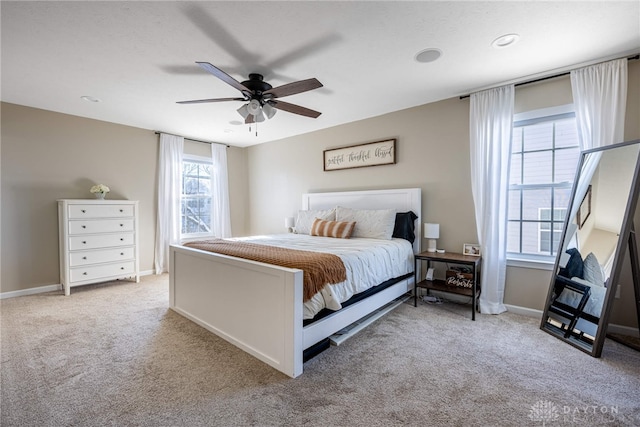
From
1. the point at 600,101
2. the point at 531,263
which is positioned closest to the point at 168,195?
the point at 531,263

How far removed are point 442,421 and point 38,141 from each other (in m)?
5.33

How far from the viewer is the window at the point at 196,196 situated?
5258 millimetres

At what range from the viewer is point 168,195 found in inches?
190

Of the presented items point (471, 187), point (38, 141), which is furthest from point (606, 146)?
point (38, 141)

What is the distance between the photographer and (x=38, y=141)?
3660 millimetres

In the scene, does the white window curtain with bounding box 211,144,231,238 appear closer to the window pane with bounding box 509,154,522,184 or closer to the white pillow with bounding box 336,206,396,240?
the white pillow with bounding box 336,206,396,240

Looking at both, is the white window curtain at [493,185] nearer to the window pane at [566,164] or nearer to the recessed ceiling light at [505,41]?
the window pane at [566,164]

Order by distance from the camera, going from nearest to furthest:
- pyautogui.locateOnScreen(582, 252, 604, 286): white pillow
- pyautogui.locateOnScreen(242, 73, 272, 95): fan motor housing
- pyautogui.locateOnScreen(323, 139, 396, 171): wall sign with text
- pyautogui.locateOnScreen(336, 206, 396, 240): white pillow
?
pyautogui.locateOnScreen(582, 252, 604, 286): white pillow → pyautogui.locateOnScreen(242, 73, 272, 95): fan motor housing → pyautogui.locateOnScreen(336, 206, 396, 240): white pillow → pyautogui.locateOnScreen(323, 139, 396, 171): wall sign with text

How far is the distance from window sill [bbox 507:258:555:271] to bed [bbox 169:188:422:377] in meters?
1.16

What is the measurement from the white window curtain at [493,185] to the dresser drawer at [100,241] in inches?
188

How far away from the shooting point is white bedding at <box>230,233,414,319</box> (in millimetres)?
2076

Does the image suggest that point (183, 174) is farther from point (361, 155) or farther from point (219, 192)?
point (361, 155)

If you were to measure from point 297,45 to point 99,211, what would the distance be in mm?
3530

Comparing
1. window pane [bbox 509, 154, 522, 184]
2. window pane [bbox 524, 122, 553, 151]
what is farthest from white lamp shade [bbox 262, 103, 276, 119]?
window pane [bbox 524, 122, 553, 151]
